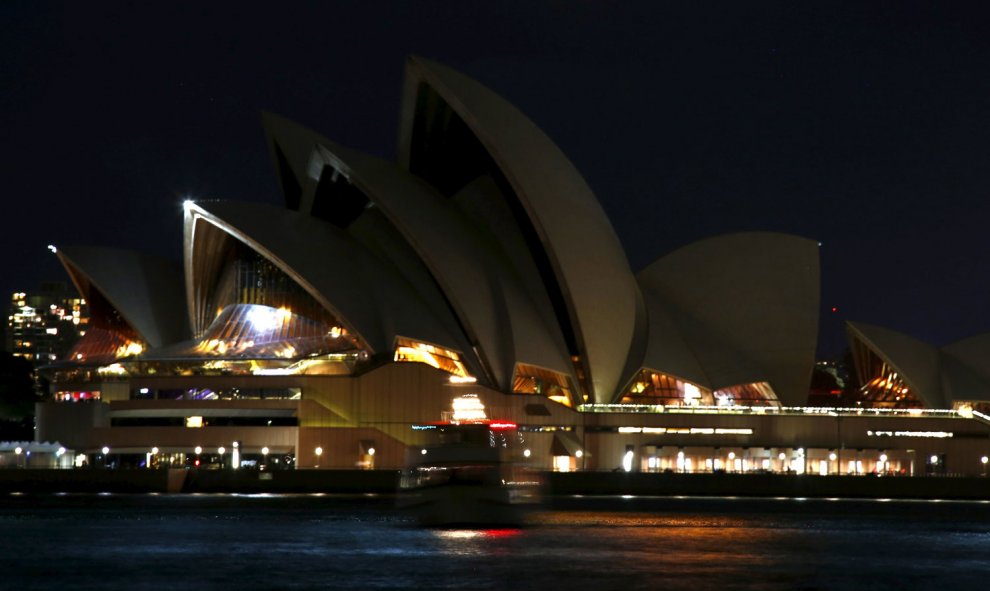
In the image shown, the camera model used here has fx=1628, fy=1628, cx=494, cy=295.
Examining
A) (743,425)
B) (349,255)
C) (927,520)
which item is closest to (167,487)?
(349,255)

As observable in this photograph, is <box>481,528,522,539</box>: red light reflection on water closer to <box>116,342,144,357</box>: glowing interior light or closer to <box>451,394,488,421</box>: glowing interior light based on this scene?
<box>451,394,488,421</box>: glowing interior light

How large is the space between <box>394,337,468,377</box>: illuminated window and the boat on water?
23.8 meters

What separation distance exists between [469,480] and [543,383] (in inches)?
1115

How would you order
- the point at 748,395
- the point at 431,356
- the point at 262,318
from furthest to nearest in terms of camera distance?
the point at 748,395 → the point at 262,318 → the point at 431,356

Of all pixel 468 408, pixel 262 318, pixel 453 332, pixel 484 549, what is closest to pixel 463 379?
pixel 453 332

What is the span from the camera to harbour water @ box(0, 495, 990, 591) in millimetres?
35656

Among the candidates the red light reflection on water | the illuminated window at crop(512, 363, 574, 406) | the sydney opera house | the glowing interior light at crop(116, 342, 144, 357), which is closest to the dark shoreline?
the sydney opera house

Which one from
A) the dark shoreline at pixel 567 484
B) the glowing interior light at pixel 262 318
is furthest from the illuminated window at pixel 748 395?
the glowing interior light at pixel 262 318

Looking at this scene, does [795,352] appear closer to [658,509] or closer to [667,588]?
[658,509]

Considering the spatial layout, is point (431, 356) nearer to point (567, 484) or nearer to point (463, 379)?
point (463, 379)

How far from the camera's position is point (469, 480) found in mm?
49312

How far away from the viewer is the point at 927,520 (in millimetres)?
57688

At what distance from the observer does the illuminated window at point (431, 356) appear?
75.3m

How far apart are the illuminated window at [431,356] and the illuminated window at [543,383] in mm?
2552
